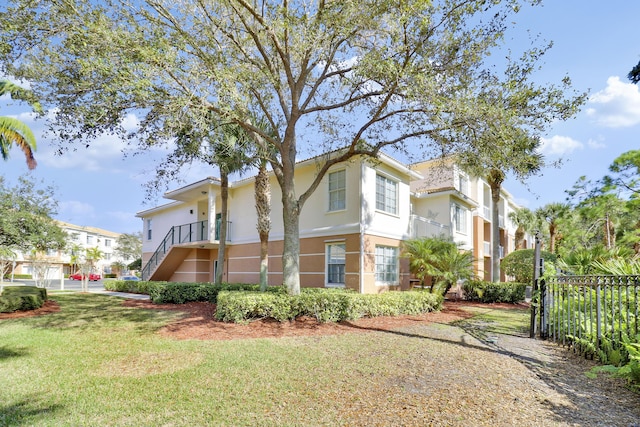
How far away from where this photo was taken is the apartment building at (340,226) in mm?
15703

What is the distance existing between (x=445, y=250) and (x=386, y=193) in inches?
148

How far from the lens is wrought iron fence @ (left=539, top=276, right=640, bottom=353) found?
22.1ft

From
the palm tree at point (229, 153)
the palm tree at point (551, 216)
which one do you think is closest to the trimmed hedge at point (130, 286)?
the palm tree at point (229, 153)

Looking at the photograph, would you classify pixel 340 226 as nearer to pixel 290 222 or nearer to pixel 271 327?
pixel 290 222

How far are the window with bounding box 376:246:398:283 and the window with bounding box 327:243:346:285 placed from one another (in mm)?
1633

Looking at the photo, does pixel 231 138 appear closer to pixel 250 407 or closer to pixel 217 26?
pixel 217 26

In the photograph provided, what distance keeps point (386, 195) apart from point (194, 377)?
42.3 feet

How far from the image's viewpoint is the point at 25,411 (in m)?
4.87

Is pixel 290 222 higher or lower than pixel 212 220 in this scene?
lower

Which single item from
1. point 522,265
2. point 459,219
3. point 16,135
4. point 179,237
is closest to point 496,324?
point 459,219

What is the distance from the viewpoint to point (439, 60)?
1048 cm

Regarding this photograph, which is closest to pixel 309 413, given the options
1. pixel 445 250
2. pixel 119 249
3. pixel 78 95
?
pixel 78 95

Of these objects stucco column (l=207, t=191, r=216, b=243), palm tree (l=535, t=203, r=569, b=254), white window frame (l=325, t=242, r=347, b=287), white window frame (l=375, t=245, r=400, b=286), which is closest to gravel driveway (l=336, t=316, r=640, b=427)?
white window frame (l=325, t=242, r=347, b=287)

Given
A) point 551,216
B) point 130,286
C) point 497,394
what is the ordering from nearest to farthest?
point 497,394 < point 130,286 < point 551,216
